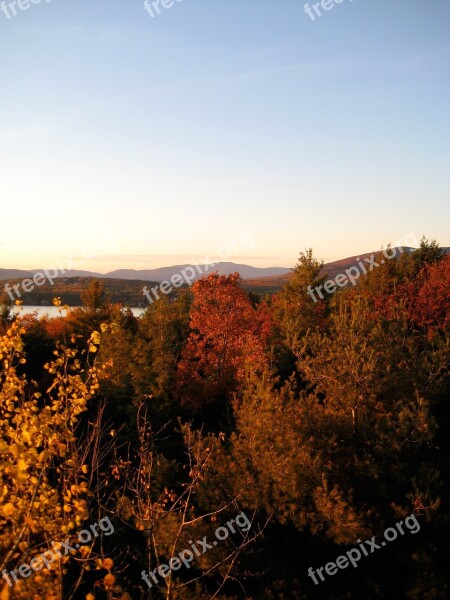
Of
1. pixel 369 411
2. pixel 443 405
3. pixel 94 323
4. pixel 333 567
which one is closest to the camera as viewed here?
pixel 333 567

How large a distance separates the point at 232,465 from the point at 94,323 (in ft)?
118

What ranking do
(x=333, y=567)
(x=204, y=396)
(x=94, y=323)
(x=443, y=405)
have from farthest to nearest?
(x=94, y=323)
(x=204, y=396)
(x=443, y=405)
(x=333, y=567)

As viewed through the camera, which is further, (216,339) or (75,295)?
(75,295)

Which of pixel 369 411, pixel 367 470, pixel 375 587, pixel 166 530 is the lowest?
pixel 375 587

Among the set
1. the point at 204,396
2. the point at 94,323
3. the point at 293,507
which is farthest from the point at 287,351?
the point at 94,323

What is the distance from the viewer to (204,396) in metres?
27.9

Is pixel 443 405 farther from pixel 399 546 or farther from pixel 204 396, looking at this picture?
pixel 204 396
